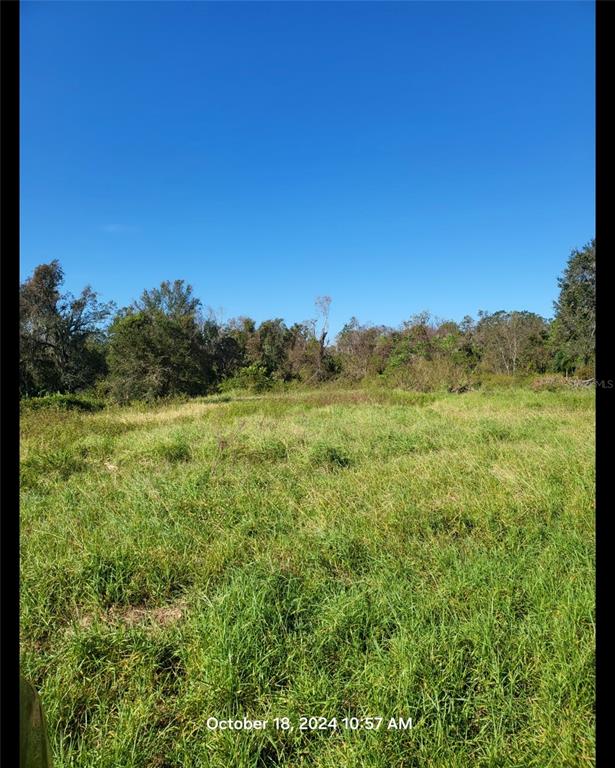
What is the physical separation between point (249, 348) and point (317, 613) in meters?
20.0

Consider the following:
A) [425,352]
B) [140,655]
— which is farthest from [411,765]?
[425,352]

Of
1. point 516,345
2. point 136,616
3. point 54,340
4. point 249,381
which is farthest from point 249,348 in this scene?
point 136,616

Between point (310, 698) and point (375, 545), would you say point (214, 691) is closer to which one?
point (310, 698)

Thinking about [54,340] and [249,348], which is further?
[249,348]

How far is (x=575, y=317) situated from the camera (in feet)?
48.7

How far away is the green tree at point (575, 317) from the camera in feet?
45.6

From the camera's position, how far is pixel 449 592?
2035mm

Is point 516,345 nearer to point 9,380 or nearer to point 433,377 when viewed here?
point 433,377

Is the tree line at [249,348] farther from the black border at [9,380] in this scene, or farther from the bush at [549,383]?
the black border at [9,380]

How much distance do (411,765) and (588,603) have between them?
3.69 feet

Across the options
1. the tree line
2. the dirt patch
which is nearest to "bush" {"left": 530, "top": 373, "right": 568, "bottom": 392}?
the tree line

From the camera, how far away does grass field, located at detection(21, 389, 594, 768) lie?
4.45ft

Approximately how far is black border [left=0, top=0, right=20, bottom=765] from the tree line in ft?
36.1
